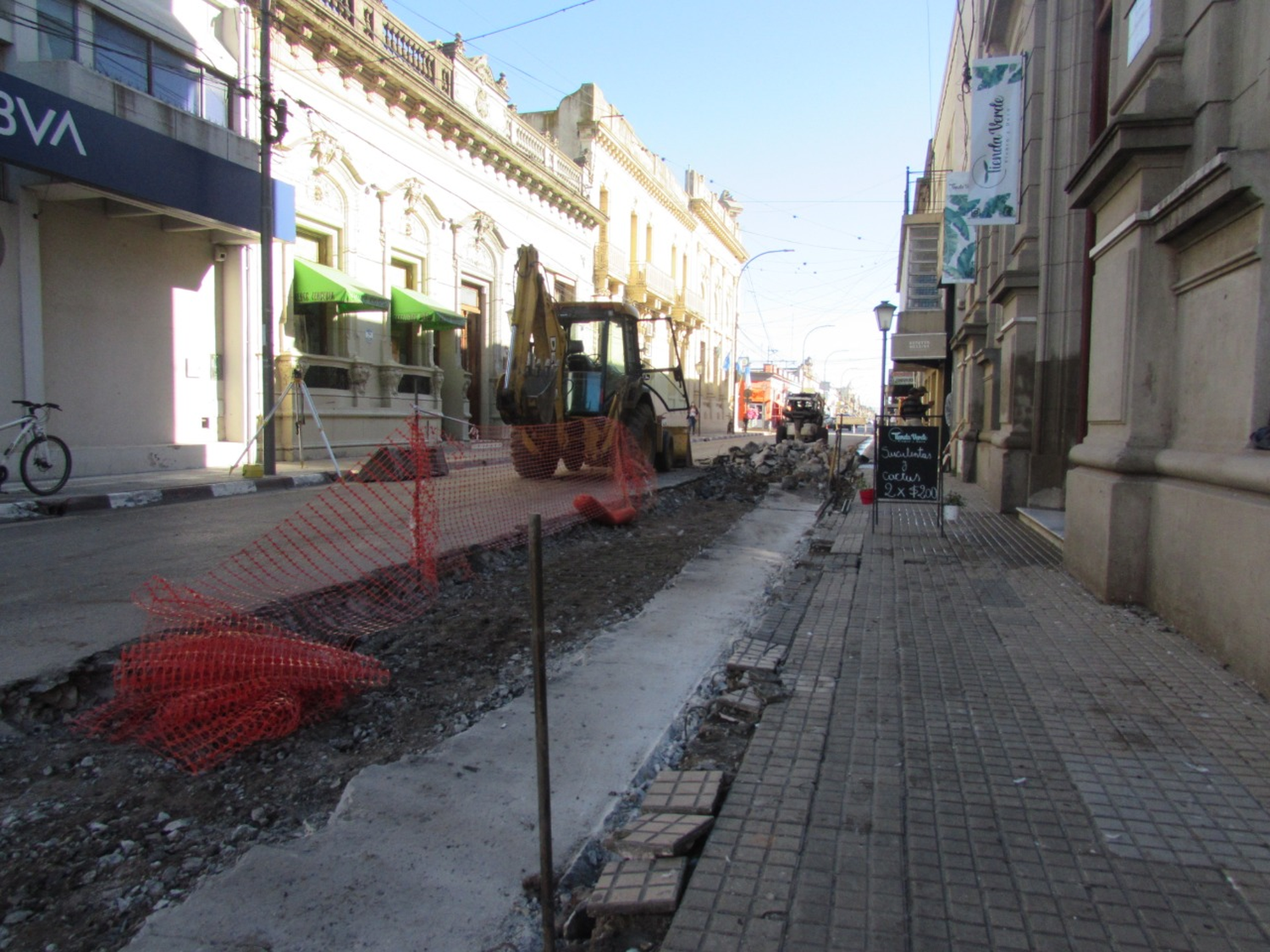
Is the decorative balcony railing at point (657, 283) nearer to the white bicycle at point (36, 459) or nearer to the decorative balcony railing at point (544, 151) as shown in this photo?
the decorative balcony railing at point (544, 151)

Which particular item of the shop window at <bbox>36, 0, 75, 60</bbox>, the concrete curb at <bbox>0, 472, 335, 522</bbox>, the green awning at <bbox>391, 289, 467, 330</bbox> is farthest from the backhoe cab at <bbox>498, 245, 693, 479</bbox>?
the shop window at <bbox>36, 0, 75, 60</bbox>

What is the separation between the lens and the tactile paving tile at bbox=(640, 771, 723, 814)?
2682 mm

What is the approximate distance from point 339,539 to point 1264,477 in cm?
689

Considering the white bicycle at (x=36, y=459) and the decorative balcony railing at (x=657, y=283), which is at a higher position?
the decorative balcony railing at (x=657, y=283)

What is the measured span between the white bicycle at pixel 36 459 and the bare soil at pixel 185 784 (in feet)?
23.5

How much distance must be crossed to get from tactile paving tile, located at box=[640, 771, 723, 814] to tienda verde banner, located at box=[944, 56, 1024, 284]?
9418mm

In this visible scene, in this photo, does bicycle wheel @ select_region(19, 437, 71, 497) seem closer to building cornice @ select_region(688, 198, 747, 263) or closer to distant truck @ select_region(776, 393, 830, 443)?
distant truck @ select_region(776, 393, 830, 443)

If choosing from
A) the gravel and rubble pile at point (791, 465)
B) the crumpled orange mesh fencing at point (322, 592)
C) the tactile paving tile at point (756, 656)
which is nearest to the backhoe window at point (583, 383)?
the crumpled orange mesh fencing at point (322, 592)

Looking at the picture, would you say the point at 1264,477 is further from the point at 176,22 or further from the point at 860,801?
the point at 176,22

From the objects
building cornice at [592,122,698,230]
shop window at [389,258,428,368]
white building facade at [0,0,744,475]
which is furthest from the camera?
building cornice at [592,122,698,230]

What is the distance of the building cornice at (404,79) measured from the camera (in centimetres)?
1547

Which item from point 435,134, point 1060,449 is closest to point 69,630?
point 1060,449

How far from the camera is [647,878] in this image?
2299mm

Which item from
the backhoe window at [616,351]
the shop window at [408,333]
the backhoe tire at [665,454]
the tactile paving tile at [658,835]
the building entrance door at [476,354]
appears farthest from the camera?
the building entrance door at [476,354]
